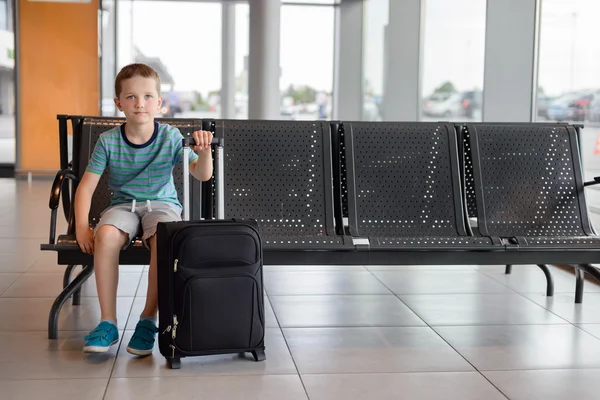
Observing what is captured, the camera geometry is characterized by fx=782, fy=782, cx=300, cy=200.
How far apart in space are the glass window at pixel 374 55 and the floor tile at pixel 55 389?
8.71m

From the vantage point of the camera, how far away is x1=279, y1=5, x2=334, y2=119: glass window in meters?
13.4

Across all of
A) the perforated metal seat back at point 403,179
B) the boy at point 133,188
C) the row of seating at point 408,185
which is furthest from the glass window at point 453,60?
the boy at point 133,188

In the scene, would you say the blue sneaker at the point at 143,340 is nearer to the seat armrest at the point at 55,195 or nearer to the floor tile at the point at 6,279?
A: the seat armrest at the point at 55,195

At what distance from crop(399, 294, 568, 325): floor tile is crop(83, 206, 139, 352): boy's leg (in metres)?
1.50

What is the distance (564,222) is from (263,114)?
6.26 m

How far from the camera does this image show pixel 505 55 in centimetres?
649

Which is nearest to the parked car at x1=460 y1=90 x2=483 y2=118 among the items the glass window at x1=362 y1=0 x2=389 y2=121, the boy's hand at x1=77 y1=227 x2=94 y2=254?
the glass window at x1=362 y1=0 x2=389 y2=121

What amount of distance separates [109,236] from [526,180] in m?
2.10

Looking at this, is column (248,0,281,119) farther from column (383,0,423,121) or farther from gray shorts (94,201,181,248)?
gray shorts (94,201,181,248)

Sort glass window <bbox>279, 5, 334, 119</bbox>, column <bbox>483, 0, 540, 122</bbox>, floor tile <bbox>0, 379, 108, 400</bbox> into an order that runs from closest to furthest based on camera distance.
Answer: floor tile <bbox>0, 379, 108, 400</bbox>
column <bbox>483, 0, 540, 122</bbox>
glass window <bbox>279, 5, 334, 119</bbox>

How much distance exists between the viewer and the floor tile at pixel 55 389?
2.65 meters

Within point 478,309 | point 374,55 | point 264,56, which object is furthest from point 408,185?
point 374,55

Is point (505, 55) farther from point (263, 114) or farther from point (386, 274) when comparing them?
point (263, 114)

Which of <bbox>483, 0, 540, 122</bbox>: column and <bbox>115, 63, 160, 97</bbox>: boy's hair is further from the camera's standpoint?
<bbox>483, 0, 540, 122</bbox>: column
